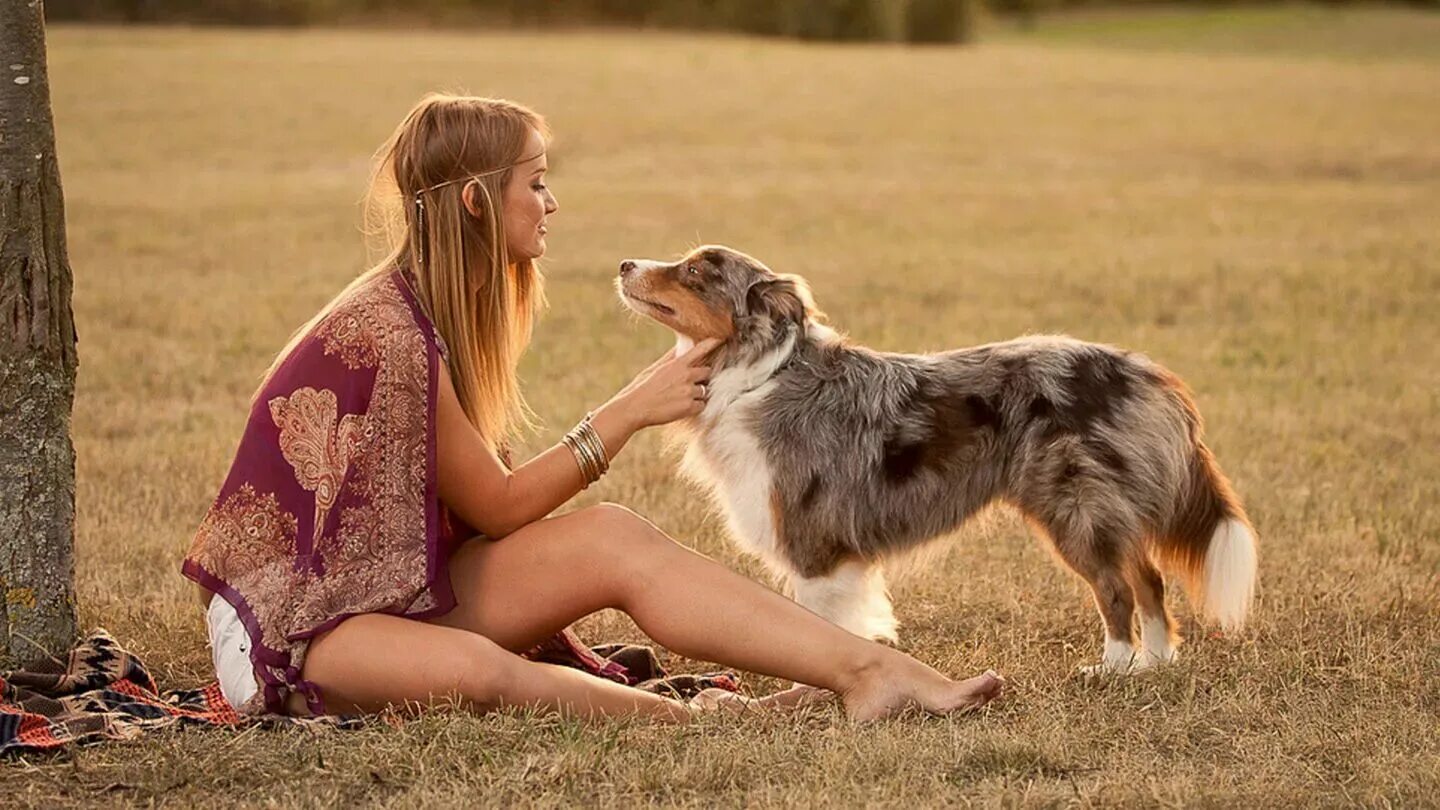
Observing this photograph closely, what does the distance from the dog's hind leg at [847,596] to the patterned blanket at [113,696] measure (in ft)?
1.18

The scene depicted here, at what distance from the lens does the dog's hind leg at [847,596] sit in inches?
206

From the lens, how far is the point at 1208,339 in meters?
11.2

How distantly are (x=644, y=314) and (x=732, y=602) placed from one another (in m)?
1.10

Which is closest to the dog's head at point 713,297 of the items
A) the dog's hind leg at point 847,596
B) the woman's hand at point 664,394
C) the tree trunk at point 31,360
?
the woman's hand at point 664,394

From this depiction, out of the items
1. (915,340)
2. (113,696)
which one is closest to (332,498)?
(113,696)

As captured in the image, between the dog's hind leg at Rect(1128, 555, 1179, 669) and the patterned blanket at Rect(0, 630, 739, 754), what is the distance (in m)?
1.34

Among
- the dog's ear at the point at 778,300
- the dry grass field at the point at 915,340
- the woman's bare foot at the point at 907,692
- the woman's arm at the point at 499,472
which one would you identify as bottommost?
the dry grass field at the point at 915,340

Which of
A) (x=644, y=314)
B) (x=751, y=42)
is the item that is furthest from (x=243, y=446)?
(x=751, y=42)

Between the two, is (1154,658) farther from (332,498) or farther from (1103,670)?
(332,498)

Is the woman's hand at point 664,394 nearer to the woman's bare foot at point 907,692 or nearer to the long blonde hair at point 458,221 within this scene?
the long blonde hair at point 458,221

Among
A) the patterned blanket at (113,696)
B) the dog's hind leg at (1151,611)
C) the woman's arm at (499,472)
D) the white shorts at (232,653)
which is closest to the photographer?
the patterned blanket at (113,696)

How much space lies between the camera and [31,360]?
4898 millimetres

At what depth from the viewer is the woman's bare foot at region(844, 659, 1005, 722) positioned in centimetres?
457

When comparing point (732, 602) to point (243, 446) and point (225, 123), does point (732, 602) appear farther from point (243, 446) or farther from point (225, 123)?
point (225, 123)
